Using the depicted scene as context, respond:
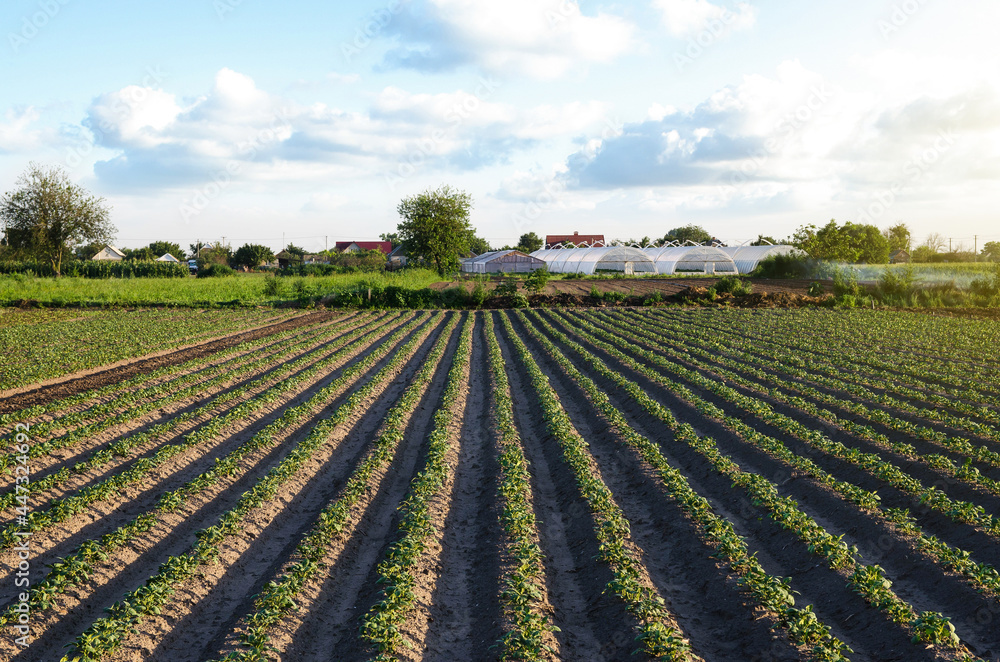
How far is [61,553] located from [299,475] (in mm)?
3342

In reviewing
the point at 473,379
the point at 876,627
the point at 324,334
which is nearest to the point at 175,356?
the point at 324,334

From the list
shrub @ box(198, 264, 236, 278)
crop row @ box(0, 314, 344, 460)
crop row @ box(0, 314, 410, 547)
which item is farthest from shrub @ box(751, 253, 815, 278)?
crop row @ box(0, 314, 410, 547)

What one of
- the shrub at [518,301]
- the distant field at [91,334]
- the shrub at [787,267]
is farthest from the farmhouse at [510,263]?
the distant field at [91,334]

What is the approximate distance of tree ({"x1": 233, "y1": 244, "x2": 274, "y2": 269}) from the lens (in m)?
82.6

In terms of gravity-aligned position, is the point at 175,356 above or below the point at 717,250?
below

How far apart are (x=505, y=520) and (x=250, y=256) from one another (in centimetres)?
8305

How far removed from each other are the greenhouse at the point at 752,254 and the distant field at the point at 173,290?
4257 cm

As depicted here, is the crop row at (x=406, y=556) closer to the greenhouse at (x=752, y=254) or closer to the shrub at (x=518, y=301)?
the shrub at (x=518, y=301)

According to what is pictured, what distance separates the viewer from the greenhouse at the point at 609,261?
242 ft

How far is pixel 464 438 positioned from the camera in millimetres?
12375

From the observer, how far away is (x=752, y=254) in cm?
7281

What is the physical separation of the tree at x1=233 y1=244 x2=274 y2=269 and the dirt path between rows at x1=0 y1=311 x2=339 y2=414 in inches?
2397

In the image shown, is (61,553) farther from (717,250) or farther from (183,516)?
(717,250)

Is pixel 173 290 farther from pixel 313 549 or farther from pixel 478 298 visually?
pixel 313 549
